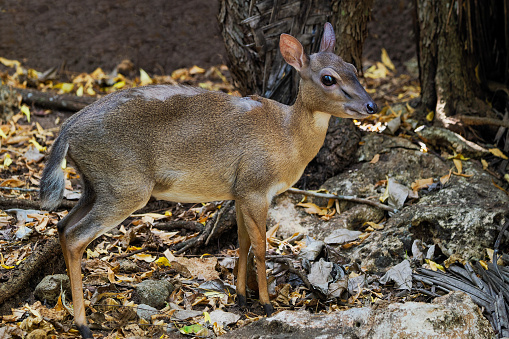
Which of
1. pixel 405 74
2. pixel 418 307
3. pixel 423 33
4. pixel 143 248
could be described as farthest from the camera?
pixel 405 74

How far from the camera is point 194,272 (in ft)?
17.4

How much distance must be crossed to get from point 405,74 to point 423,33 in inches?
116

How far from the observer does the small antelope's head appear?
14.5ft

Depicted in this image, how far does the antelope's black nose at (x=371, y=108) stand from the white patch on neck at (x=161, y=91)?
142 cm

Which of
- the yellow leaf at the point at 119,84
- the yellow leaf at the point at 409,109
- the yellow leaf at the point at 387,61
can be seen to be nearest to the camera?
the yellow leaf at the point at 409,109

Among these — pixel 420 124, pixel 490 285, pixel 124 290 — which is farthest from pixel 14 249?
pixel 420 124

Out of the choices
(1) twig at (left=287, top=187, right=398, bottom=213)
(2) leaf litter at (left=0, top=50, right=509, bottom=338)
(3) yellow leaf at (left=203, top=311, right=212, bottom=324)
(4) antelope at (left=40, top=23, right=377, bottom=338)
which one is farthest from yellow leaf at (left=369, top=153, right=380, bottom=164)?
(3) yellow leaf at (left=203, top=311, right=212, bottom=324)

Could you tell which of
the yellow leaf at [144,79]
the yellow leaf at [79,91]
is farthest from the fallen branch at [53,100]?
the yellow leaf at [144,79]

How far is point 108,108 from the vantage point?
430 cm

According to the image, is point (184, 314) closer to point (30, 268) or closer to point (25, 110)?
point (30, 268)

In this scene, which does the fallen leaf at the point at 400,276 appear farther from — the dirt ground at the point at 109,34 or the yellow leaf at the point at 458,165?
the dirt ground at the point at 109,34

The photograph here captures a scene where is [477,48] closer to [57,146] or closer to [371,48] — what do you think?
[371,48]

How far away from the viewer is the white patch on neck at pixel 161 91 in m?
4.46

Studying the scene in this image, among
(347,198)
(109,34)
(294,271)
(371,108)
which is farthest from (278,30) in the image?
(109,34)
